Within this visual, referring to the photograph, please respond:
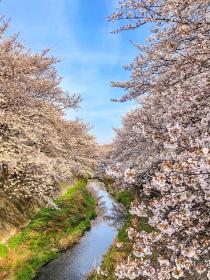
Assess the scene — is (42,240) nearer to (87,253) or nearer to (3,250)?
(87,253)

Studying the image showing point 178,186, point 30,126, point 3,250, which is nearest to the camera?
point 178,186

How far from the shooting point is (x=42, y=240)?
2136cm

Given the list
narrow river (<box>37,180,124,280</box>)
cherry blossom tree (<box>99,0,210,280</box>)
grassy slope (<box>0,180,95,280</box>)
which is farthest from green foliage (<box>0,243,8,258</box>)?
cherry blossom tree (<box>99,0,210,280</box>)

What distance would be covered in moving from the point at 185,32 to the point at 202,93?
70.0 inches

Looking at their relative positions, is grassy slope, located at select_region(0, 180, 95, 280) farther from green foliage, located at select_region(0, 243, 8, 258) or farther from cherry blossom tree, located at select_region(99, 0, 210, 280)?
cherry blossom tree, located at select_region(99, 0, 210, 280)

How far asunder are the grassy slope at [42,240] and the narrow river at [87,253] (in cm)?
46

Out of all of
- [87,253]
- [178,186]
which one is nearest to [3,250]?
[87,253]

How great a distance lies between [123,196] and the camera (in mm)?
39750

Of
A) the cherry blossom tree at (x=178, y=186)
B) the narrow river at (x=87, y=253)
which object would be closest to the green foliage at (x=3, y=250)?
the narrow river at (x=87, y=253)

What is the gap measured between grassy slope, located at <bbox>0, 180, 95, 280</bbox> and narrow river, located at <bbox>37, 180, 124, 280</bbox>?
0.46 meters

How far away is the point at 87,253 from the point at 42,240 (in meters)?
2.58

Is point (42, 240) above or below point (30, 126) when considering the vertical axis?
below

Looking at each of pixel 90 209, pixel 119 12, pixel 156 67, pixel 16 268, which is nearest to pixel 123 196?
pixel 90 209

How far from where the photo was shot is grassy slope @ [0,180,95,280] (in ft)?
57.2
